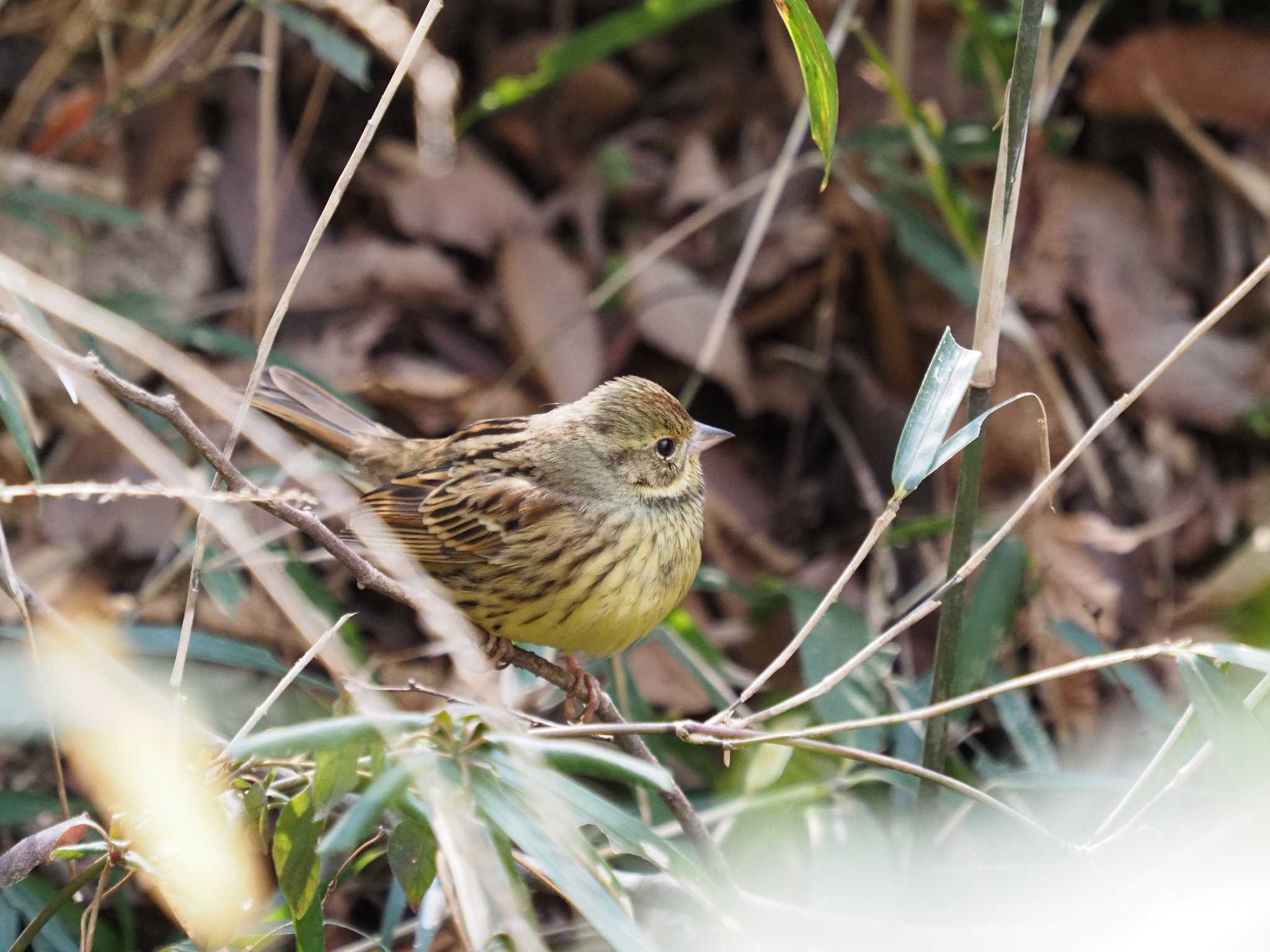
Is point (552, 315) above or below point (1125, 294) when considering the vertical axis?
below

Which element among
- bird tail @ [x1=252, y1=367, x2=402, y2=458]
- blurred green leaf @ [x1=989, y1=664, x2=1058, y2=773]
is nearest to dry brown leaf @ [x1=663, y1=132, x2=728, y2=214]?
bird tail @ [x1=252, y1=367, x2=402, y2=458]

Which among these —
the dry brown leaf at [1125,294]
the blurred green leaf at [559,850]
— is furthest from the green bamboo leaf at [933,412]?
the dry brown leaf at [1125,294]

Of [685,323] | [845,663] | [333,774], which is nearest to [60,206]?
[685,323]

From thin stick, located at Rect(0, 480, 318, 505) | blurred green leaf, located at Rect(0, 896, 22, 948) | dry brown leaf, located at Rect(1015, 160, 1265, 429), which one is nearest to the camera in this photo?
thin stick, located at Rect(0, 480, 318, 505)

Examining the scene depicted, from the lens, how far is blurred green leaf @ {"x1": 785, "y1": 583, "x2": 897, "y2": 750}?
9.67 feet

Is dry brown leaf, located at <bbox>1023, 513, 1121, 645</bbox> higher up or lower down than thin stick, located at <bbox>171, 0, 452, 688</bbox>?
lower down

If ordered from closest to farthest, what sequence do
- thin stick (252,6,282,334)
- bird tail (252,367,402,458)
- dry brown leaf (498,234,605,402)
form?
bird tail (252,367,402,458) < thin stick (252,6,282,334) < dry brown leaf (498,234,605,402)

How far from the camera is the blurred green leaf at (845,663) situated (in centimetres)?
295

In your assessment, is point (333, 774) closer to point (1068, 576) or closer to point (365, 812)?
point (365, 812)

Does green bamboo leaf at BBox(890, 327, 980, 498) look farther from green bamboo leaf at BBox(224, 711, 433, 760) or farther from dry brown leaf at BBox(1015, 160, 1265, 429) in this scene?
dry brown leaf at BBox(1015, 160, 1265, 429)

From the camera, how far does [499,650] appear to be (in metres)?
Result: 2.71

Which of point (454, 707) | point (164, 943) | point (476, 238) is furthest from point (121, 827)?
point (476, 238)

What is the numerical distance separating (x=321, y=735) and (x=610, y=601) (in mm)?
1114

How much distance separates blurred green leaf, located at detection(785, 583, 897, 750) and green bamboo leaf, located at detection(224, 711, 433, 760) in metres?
1.48
